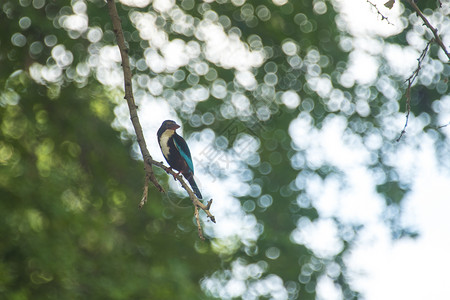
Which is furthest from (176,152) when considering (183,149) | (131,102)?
(131,102)

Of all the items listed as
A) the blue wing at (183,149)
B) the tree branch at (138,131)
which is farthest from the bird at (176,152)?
the tree branch at (138,131)

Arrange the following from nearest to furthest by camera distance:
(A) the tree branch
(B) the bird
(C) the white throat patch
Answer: (A) the tree branch → (B) the bird → (C) the white throat patch

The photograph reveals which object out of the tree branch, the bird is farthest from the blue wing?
the tree branch

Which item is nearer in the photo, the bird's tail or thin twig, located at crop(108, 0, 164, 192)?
thin twig, located at crop(108, 0, 164, 192)

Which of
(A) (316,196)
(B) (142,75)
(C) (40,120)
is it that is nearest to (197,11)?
(B) (142,75)

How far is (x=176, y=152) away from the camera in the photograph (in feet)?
14.2

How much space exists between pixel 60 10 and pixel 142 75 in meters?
2.21

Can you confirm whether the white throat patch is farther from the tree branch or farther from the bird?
the tree branch

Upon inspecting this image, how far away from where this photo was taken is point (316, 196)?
12.7 meters

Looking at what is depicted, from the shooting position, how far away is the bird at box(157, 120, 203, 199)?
4.25 m

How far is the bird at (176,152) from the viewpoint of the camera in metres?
4.25

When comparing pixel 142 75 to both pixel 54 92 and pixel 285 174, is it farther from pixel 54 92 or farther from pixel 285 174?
pixel 285 174

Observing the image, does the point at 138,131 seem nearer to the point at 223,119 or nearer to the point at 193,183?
the point at 193,183

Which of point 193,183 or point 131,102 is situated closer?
point 131,102
